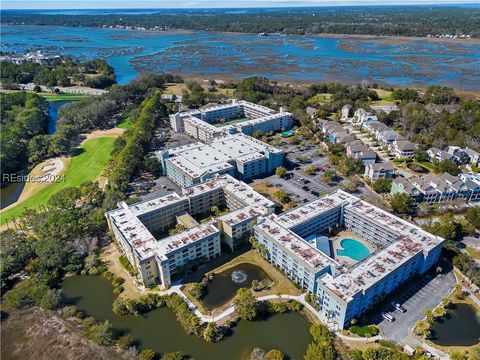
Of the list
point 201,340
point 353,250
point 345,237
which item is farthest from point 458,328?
point 201,340

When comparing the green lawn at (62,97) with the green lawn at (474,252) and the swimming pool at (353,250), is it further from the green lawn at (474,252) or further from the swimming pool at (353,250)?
the green lawn at (474,252)

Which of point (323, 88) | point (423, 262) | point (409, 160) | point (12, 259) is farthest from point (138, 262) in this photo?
point (323, 88)

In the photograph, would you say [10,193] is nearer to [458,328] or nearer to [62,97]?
[62,97]

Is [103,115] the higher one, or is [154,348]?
[103,115]

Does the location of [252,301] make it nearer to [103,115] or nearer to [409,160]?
[409,160]

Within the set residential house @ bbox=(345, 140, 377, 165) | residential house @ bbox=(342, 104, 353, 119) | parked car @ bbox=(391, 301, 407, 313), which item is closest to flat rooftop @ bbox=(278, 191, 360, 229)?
parked car @ bbox=(391, 301, 407, 313)

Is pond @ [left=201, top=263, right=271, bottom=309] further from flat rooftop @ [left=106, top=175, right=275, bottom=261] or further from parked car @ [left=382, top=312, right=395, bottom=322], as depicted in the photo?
parked car @ [left=382, top=312, right=395, bottom=322]
